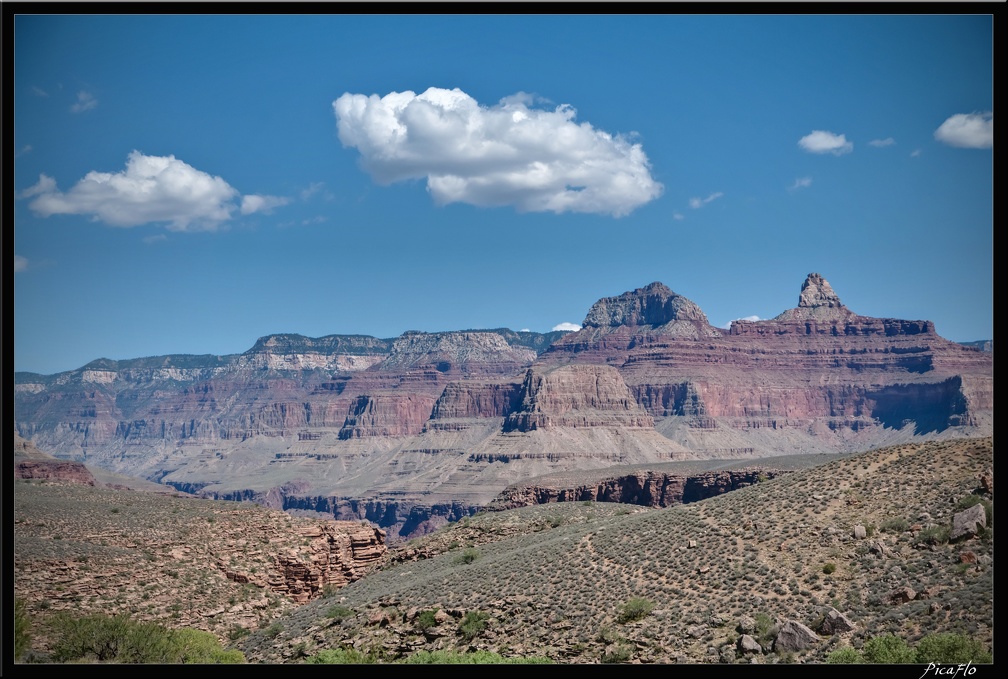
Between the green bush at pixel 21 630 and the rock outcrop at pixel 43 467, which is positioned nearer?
the green bush at pixel 21 630

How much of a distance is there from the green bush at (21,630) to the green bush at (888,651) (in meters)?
25.6

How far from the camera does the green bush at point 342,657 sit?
3669 cm

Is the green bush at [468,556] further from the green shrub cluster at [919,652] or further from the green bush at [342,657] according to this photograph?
the green shrub cluster at [919,652]

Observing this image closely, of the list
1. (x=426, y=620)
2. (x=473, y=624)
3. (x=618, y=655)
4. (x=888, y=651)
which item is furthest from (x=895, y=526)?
(x=426, y=620)

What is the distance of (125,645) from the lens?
3838 centimetres

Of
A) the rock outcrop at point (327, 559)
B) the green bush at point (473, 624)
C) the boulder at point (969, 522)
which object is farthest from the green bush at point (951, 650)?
the rock outcrop at point (327, 559)

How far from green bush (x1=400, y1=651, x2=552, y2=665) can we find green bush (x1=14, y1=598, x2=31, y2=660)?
12.4 meters

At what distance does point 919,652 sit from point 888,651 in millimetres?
970

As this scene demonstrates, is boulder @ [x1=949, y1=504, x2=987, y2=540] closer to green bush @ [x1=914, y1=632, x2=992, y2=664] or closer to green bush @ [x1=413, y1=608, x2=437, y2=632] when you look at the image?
green bush @ [x1=914, y1=632, x2=992, y2=664]

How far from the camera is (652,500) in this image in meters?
139

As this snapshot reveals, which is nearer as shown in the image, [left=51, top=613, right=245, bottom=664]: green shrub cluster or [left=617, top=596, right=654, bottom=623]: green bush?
[left=617, top=596, right=654, bottom=623]: green bush

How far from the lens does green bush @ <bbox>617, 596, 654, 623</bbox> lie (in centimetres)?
3759
